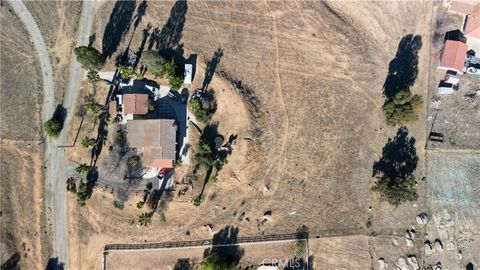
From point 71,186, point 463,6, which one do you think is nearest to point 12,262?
point 71,186

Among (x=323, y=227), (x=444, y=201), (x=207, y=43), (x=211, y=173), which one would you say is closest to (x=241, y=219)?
(x=211, y=173)

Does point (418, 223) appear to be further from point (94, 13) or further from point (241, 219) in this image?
point (94, 13)

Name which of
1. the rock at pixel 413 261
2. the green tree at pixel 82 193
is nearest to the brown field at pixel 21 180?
the green tree at pixel 82 193

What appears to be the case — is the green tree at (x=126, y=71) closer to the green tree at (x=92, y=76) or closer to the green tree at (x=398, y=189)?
the green tree at (x=92, y=76)

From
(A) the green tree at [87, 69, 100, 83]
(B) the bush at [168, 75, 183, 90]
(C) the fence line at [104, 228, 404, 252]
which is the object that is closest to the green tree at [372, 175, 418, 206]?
(C) the fence line at [104, 228, 404, 252]

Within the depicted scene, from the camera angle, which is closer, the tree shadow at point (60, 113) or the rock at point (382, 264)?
the rock at point (382, 264)

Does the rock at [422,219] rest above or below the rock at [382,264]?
above

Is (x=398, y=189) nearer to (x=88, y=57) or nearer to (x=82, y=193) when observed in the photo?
(x=82, y=193)
